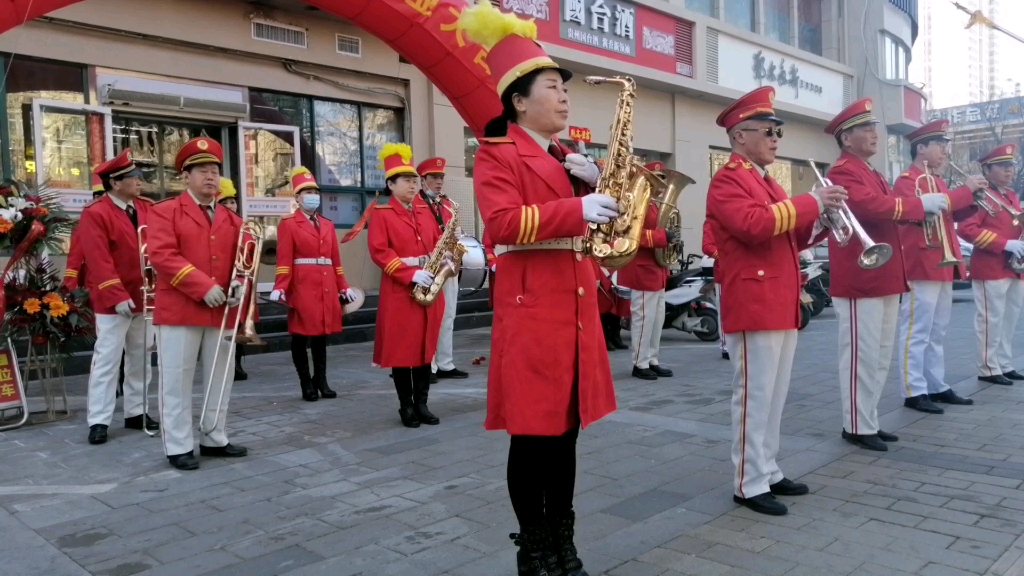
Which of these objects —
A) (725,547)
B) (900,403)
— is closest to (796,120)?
(900,403)

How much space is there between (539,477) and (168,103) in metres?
9.53

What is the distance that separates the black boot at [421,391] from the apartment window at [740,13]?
1704 cm

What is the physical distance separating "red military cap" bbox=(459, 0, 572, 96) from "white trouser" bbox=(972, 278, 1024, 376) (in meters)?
6.27

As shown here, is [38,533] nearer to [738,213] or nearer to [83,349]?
[738,213]

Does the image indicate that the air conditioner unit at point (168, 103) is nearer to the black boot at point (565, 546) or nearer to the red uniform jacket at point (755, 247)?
the red uniform jacket at point (755, 247)

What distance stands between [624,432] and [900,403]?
2.61 meters

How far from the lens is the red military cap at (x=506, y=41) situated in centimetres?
314

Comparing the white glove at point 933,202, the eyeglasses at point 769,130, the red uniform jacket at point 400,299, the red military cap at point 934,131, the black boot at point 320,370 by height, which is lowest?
the black boot at point 320,370

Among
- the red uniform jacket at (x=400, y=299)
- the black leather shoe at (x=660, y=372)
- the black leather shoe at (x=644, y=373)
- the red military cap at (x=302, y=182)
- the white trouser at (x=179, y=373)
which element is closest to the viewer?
the white trouser at (x=179, y=373)

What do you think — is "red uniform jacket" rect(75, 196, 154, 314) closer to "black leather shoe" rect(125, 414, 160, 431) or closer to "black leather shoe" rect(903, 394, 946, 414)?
"black leather shoe" rect(125, 414, 160, 431)

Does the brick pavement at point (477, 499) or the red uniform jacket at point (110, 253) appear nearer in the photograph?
the brick pavement at point (477, 499)

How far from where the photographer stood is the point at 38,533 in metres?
4.13

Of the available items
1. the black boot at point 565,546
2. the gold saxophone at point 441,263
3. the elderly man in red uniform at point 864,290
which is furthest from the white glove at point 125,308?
the elderly man in red uniform at point 864,290

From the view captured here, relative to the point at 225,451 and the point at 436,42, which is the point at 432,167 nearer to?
the point at 436,42
